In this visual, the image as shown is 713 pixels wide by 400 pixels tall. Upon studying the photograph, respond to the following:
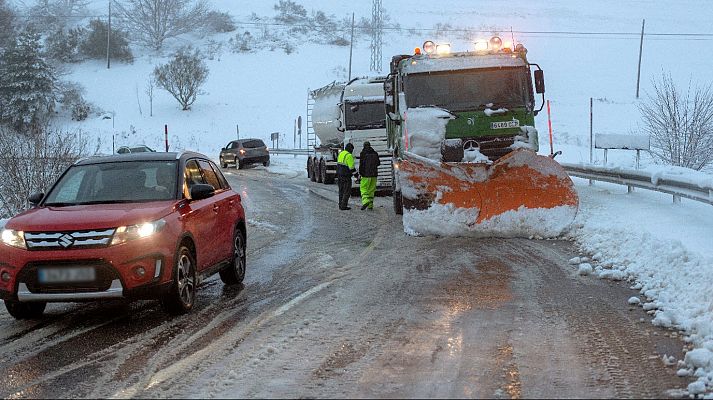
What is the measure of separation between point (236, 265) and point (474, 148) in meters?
5.63

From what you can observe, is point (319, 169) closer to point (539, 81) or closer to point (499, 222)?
point (539, 81)

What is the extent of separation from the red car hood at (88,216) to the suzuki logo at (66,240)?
6 cm

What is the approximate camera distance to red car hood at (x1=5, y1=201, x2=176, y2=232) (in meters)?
6.51

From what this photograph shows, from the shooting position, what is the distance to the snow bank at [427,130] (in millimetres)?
13172

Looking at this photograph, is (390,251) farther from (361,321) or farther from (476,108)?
Answer: (361,321)

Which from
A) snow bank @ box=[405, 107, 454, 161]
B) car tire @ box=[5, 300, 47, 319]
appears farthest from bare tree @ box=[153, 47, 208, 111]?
car tire @ box=[5, 300, 47, 319]

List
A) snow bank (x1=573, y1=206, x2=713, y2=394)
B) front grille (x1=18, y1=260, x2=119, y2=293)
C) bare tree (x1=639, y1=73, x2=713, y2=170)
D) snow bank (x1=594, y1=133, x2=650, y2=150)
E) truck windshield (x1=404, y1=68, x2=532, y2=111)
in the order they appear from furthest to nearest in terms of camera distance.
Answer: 1. bare tree (x1=639, y1=73, x2=713, y2=170)
2. snow bank (x1=594, y1=133, x2=650, y2=150)
3. truck windshield (x1=404, y1=68, x2=532, y2=111)
4. front grille (x1=18, y1=260, x2=119, y2=293)
5. snow bank (x1=573, y1=206, x2=713, y2=394)

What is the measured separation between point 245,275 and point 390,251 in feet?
7.97

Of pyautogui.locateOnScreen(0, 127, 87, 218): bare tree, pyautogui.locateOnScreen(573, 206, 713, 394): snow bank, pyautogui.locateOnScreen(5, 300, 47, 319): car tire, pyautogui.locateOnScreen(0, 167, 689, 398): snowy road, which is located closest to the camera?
pyautogui.locateOnScreen(0, 167, 689, 398): snowy road

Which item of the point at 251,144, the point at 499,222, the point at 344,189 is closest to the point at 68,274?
the point at 499,222

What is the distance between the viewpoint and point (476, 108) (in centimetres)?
1327

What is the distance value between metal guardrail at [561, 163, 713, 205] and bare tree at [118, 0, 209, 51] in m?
66.9

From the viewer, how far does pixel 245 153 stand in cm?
3950

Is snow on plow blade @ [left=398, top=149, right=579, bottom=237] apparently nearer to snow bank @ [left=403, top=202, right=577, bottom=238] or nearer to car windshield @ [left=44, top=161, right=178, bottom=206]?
snow bank @ [left=403, top=202, right=577, bottom=238]
